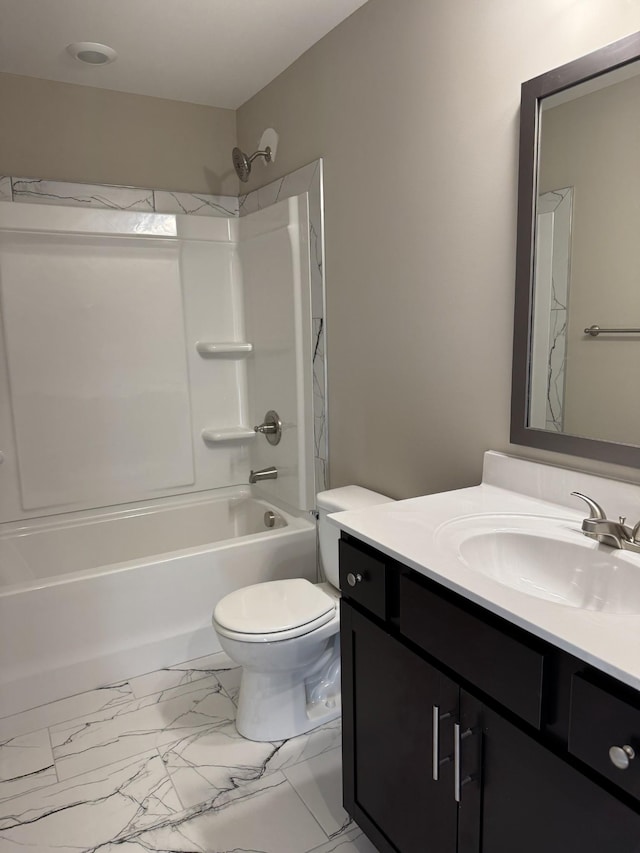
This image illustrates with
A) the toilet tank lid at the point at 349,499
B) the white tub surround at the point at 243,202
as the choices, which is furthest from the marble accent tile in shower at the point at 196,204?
the toilet tank lid at the point at 349,499

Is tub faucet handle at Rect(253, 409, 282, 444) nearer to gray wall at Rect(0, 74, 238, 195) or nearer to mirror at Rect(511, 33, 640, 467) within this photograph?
gray wall at Rect(0, 74, 238, 195)

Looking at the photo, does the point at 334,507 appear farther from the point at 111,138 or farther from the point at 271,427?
the point at 111,138

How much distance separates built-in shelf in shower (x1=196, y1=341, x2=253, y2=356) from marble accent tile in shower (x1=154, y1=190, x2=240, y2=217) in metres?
0.66

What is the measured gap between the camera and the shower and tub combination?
94.1 inches

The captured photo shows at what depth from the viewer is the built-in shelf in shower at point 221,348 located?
3.13 meters

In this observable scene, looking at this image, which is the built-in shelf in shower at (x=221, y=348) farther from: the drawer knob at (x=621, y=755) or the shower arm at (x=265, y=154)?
the drawer knob at (x=621, y=755)

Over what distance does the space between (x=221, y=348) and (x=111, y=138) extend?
1.09 metres

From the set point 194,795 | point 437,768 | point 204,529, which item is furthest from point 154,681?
point 437,768

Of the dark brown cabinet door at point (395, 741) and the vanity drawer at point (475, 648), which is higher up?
the vanity drawer at point (475, 648)

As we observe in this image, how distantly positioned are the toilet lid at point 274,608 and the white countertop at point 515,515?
0.60 metres

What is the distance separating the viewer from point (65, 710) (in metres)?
2.23

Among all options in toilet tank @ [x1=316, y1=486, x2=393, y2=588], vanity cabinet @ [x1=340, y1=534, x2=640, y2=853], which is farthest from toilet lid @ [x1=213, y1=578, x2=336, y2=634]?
vanity cabinet @ [x1=340, y1=534, x2=640, y2=853]

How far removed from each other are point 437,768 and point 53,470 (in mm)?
2295

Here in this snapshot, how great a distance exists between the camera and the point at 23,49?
95.0 inches
